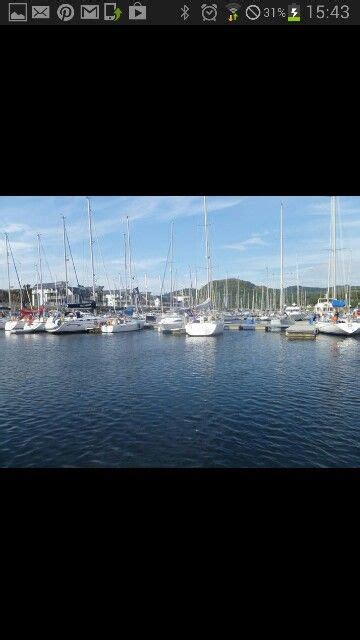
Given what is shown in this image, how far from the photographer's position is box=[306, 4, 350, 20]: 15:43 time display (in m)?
1.46

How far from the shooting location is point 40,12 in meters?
1.48

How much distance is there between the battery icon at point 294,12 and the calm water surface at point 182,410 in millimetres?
6362

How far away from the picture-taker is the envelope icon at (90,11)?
1468 millimetres

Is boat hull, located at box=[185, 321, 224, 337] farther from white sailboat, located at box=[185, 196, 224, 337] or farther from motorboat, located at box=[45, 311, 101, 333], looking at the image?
motorboat, located at box=[45, 311, 101, 333]

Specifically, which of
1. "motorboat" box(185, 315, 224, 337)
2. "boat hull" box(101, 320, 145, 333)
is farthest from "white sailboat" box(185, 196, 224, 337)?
"boat hull" box(101, 320, 145, 333)

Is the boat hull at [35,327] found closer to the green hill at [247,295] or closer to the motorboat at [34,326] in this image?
the motorboat at [34,326]

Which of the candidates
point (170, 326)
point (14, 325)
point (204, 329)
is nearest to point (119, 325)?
point (170, 326)

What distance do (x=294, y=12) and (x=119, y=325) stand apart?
3045 centimetres

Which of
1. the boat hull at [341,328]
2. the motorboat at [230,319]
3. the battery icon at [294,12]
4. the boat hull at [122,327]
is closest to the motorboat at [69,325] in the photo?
the boat hull at [122,327]

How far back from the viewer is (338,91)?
1681mm
